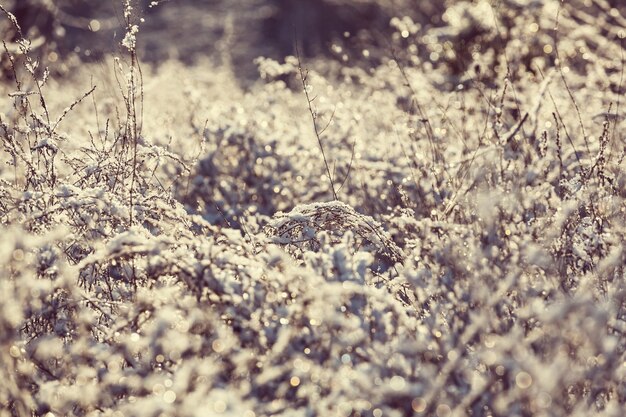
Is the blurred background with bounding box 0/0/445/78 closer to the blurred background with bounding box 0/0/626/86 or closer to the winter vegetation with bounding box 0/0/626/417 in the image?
the blurred background with bounding box 0/0/626/86

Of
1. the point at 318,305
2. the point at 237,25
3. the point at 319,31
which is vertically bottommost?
the point at 318,305

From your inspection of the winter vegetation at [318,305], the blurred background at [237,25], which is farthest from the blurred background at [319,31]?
the winter vegetation at [318,305]

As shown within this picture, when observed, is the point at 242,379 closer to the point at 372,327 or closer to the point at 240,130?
the point at 372,327

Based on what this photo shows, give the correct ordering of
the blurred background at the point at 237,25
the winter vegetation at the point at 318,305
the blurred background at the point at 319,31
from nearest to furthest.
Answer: the winter vegetation at the point at 318,305, the blurred background at the point at 319,31, the blurred background at the point at 237,25

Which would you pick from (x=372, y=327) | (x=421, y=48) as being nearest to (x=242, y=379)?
(x=372, y=327)

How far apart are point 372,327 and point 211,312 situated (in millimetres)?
526

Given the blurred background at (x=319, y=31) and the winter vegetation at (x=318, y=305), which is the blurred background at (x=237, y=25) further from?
the winter vegetation at (x=318, y=305)

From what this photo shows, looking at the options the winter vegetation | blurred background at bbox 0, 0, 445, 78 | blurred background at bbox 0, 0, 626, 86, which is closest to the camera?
the winter vegetation

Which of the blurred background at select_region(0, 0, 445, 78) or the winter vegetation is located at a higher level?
the blurred background at select_region(0, 0, 445, 78)

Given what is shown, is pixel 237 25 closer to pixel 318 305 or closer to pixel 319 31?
pixel 319 31

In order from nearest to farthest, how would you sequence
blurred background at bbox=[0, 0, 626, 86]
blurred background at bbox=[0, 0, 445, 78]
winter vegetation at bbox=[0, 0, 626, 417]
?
winter vegetation at bbox=[0, 0, 626, 417], blurred background at bbox=[0, 0, 626, 86], blurred background at bbox=[0, 0, 445, 78]

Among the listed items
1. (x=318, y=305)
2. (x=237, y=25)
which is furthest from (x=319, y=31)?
(x=318, y=305)

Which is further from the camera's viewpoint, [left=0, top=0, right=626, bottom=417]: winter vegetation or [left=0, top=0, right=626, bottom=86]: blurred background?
[left=0, top=0, right=626, bottom=86]: blurred background

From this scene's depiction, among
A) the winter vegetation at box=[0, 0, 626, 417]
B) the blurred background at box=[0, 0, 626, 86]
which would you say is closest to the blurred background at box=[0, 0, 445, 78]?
the blurred background at box=[0, 0, 626, 86]
